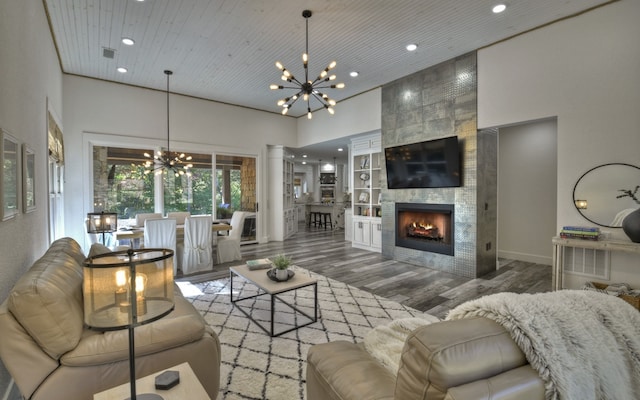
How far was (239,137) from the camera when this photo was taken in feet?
24.9

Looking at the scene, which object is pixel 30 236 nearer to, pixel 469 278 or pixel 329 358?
pixel 329 358

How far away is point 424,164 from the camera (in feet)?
17.1

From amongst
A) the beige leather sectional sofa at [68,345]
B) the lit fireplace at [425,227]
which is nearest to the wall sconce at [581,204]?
the lit fireplace at [425,227]

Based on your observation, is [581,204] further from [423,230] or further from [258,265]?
[258,265]

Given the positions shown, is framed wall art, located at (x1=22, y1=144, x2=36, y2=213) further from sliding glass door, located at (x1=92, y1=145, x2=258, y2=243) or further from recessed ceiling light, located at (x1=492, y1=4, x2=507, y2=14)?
recessed ceiling light, located at (x1=492, y1=4, x2=507, y2=14)

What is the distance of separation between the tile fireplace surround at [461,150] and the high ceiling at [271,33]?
0.31 meters

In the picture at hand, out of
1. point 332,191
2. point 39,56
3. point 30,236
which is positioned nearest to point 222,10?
point 39,56

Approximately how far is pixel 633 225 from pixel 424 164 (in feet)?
8.99

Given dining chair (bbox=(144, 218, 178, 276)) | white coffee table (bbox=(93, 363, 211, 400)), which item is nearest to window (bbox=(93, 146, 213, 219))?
dining chair (bbox=(144, 218, 178, 276))

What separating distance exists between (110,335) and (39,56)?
10.5 ft

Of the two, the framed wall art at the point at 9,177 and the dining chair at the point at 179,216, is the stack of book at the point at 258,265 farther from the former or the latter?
the dining chair at the point at 179,216

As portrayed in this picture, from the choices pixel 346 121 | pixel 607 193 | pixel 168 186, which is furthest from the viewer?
pixel 346 121

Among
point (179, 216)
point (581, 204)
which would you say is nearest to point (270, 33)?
point (179, 216)

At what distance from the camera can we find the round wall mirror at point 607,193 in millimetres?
3242
